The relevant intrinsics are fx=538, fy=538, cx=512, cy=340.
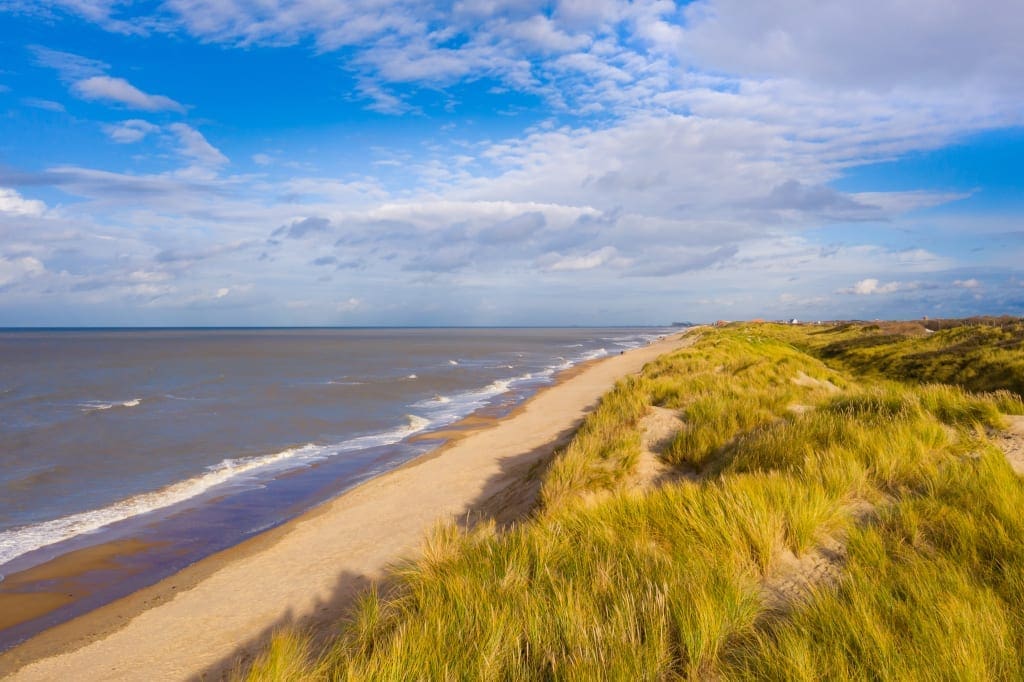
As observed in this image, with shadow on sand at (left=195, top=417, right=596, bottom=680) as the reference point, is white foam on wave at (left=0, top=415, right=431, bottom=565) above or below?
below

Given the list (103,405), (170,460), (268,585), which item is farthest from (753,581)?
(103,405)

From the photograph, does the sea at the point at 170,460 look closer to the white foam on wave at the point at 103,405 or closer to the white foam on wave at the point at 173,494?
the white foam on wave at the point at 173,494

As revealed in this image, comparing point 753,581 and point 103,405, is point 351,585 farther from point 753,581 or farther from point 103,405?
point 103,405

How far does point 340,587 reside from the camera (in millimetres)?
7168

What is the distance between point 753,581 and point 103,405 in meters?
30.1

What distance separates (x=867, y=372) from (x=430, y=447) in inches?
820

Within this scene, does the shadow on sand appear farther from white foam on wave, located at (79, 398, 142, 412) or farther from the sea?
white foam on wave, located at (79, 398, 142, 412)

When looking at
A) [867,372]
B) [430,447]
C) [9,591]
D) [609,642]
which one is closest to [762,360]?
[867,372]

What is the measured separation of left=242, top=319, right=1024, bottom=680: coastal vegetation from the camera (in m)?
2.85

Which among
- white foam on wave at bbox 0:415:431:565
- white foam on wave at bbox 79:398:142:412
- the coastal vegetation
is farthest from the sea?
the coastal vegetation

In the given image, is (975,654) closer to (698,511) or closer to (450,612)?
(698,511)

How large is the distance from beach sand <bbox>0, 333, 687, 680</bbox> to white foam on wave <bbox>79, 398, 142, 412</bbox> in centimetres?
1894

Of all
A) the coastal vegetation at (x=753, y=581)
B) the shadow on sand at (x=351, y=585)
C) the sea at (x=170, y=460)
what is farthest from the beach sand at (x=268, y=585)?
the coastal vegetation at (x=753, y=581)

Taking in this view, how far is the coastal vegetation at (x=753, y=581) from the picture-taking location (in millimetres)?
2850
